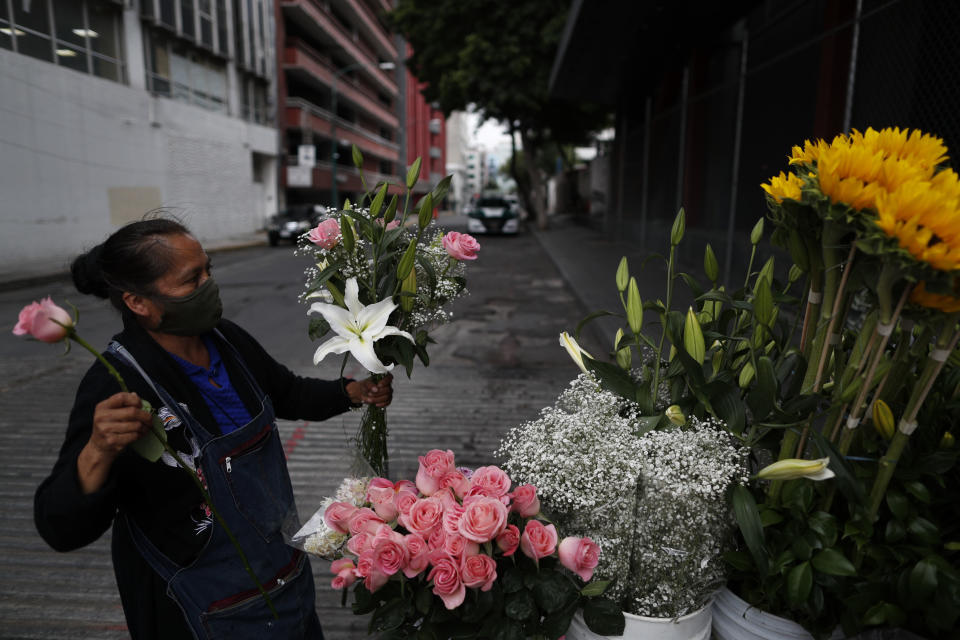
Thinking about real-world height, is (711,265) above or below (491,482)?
above

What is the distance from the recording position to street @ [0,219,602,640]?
2822 mm

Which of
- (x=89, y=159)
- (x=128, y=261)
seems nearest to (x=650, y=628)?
(x=128, y=261)

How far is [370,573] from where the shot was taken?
1176 millimetres

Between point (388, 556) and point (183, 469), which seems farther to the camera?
point (183, 469)

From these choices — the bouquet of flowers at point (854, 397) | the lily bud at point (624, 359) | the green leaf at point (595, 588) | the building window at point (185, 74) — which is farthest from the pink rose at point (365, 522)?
the building window at point (185, 74)

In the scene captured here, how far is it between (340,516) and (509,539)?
0.39m

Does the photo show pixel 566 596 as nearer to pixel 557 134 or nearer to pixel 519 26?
pixel 519 26

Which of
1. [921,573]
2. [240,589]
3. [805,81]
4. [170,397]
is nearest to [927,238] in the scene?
[921,573]

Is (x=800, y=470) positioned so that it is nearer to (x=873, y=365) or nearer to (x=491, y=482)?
(x=873, y=365)

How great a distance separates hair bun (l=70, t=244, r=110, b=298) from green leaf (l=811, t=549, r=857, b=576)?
178 centimetres

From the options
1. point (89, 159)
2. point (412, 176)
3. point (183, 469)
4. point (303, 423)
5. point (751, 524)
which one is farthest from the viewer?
point (89, 159)

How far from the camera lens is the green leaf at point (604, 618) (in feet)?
4.23

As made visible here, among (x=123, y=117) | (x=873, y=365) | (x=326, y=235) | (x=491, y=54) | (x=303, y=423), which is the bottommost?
(x=303, y=423)

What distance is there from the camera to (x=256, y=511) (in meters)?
1.70
